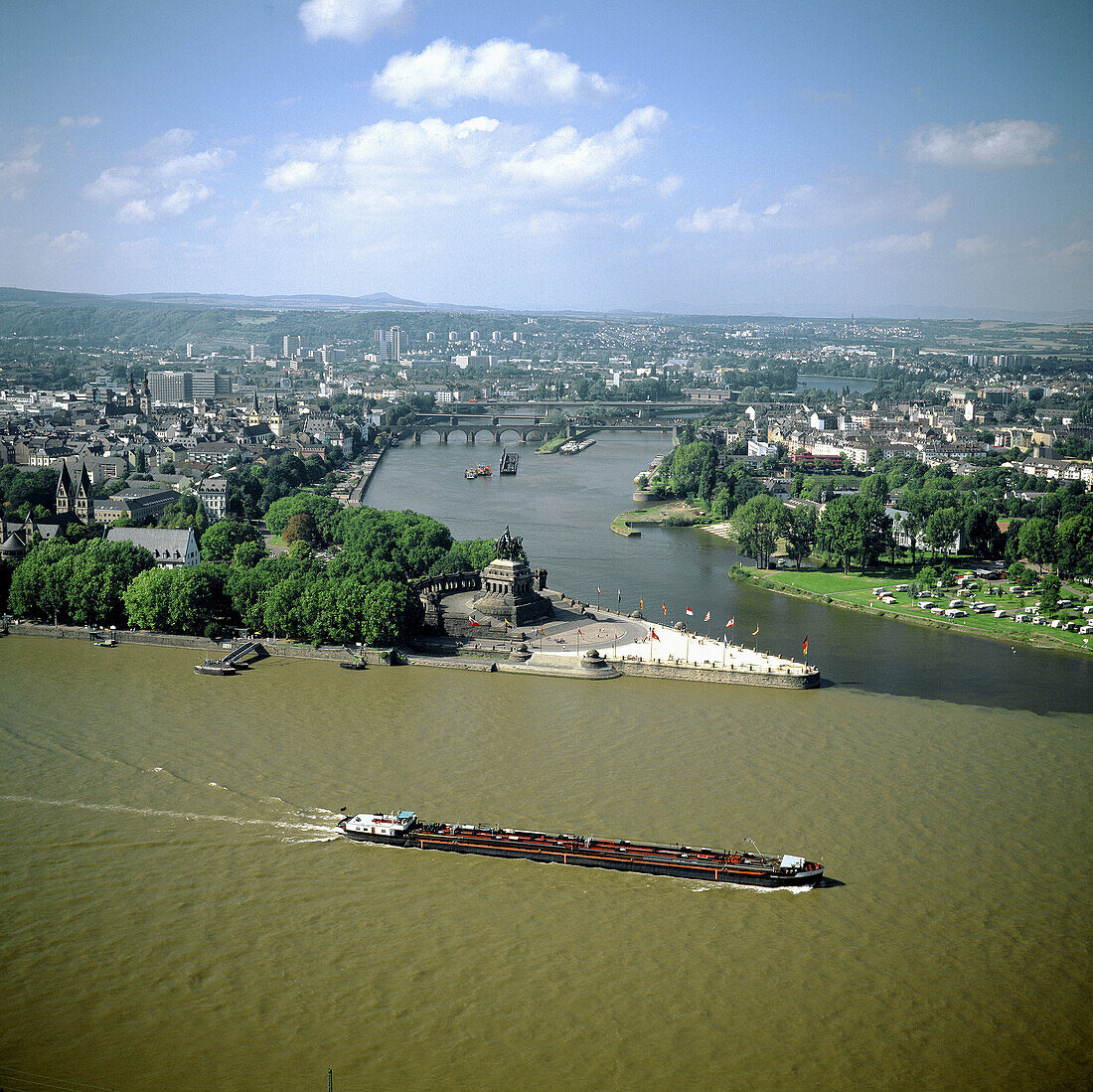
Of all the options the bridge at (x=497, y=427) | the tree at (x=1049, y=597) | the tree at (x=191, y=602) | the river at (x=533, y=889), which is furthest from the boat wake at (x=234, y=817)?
the bridge at (x=497, y=427)

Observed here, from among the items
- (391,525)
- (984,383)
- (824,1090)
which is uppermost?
(984,383)

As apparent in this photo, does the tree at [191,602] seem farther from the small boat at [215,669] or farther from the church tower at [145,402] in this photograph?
the church tower at [145,402]

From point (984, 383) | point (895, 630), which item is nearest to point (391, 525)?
point (895, 630)

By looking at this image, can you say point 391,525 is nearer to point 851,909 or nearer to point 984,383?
point 851,909

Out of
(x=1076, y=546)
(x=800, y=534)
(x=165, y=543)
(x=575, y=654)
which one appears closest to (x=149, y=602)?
(x=165, y=543)

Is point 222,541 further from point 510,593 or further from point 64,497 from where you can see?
point 510,593

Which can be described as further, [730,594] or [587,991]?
[730,594]
